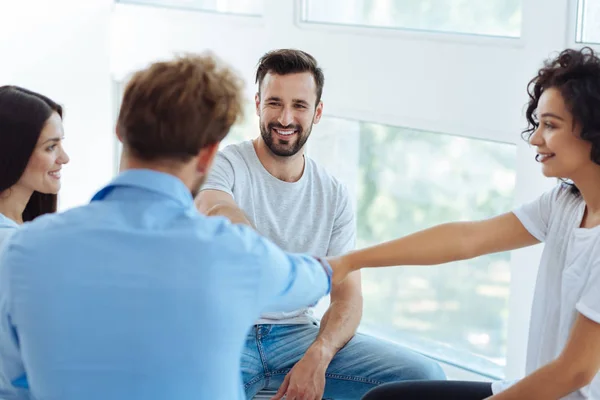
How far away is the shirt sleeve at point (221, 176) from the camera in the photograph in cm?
238

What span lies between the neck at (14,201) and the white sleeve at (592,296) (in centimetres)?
137

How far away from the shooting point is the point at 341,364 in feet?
7.80

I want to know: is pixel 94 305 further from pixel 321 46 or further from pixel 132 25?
pixel 132 25

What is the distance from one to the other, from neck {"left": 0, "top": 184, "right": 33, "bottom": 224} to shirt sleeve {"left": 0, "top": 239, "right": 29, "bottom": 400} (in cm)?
64

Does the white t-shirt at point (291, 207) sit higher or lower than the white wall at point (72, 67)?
lower

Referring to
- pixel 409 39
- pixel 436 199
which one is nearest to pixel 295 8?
pixel 409 39

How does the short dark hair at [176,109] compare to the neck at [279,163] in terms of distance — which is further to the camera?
the neck at [279,163]

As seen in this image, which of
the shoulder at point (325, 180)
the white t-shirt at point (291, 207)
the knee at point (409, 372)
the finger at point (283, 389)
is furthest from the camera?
the shoulder at point (325, 180)

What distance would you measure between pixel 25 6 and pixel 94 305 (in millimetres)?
3192

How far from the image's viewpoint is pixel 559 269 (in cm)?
186

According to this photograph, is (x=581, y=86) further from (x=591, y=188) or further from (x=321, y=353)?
(x=321, y=353)

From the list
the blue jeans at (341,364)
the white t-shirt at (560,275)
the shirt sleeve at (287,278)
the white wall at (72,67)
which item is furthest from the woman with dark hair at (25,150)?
the white wall at (72,67)

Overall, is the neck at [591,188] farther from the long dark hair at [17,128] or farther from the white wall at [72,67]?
the white wall at [72,67]

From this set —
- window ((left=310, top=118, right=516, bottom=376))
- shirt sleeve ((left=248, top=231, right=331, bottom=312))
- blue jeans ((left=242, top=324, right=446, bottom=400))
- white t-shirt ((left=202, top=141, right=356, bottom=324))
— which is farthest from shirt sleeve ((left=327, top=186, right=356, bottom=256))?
shirt sleeve ((left=248, top=231, right=331, bottom=312))
